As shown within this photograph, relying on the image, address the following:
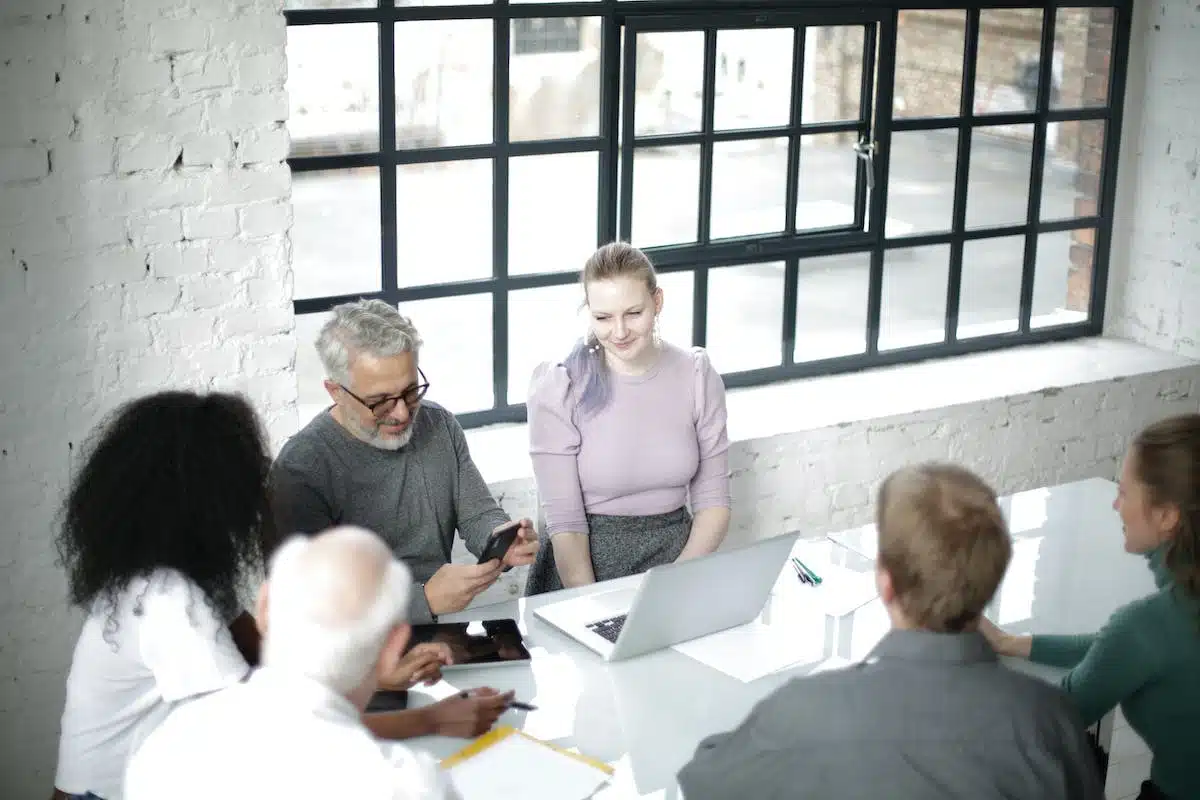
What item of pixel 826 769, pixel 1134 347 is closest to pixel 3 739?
pixel 826 769

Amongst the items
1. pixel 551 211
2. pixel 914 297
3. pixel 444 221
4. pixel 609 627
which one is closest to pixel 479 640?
pixel 609 627

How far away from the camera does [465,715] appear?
2.59m

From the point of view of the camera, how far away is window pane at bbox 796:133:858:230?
15.5 ft

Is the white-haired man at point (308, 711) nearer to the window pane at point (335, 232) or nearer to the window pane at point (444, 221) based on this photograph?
the window pane at point (335, 232)

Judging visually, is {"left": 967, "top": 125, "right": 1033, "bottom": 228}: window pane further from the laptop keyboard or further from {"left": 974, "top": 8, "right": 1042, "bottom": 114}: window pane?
the laptop keyboard

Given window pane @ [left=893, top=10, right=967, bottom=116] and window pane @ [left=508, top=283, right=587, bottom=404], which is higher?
window pane @ [left=893, top=10, right=967, bottom=116]

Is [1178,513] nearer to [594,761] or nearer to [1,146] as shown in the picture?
[594,761]

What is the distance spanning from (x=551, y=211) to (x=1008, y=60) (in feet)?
5.74

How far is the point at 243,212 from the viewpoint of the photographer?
3578 mm

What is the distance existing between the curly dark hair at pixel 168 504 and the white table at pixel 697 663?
0.48 metres

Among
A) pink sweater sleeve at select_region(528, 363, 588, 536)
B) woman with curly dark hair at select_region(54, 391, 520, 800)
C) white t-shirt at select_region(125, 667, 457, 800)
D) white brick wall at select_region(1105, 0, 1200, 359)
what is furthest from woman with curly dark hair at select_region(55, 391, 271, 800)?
white brick wall at select_region(1105, 0, 1200, 359)

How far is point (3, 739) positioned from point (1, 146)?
1.46m

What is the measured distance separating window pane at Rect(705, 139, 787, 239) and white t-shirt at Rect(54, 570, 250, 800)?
2.50 meters

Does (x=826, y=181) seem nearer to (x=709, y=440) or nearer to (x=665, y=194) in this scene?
(x=665, y=194)
